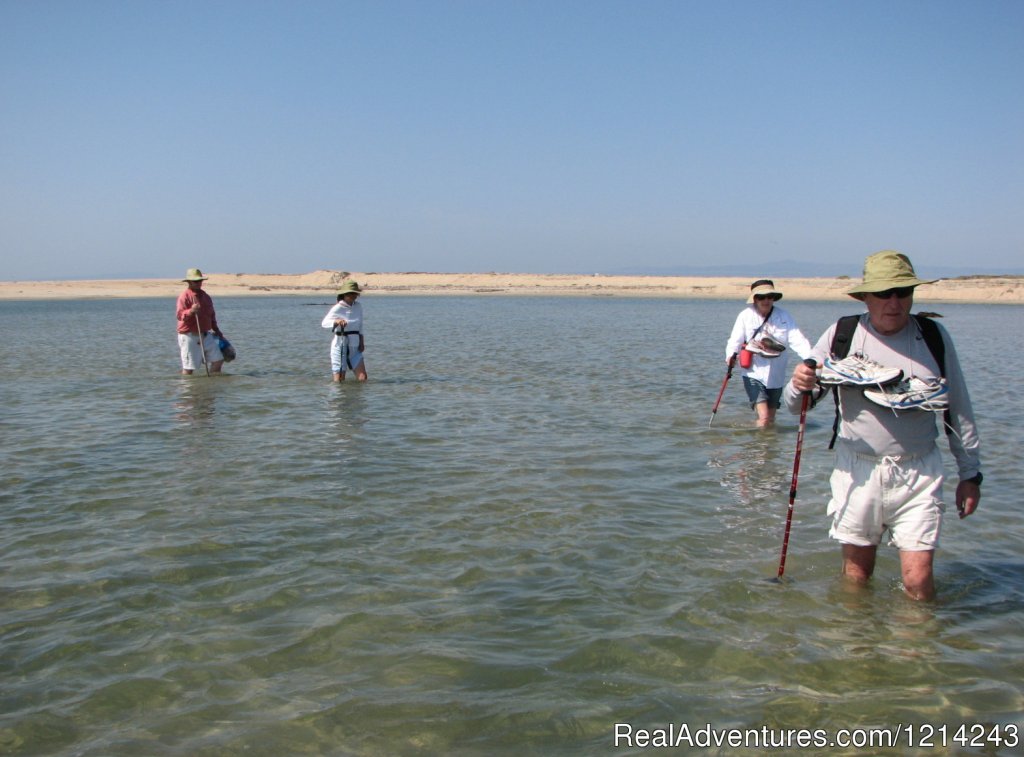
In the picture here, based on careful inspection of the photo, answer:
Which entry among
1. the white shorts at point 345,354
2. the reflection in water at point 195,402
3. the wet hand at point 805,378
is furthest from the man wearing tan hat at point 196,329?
the wet hand at point 805,378

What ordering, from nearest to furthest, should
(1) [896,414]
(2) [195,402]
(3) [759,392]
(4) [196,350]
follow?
(1) [896,414]
(3) [759,392]
(2) [195,402]
(4) [196,350]

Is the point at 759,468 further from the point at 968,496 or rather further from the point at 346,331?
the point at 346,331

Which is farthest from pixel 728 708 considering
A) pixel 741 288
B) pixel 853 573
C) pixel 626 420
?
pixel 741 288

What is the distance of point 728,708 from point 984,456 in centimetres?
693

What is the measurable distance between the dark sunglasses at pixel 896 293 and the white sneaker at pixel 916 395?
48 cm

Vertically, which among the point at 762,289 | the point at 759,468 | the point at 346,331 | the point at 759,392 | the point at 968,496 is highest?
the point at 762,289

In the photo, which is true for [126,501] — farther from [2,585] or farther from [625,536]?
[625,536]

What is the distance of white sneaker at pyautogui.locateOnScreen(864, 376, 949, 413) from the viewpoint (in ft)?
14.9

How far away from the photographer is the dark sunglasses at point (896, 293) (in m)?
4.50

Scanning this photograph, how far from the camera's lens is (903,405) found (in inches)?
179

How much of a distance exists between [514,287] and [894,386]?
2821 inches

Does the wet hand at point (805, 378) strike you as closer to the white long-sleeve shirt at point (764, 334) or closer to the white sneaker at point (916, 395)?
the white sneaker at point (916, 395)

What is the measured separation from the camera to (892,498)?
15.5 ft

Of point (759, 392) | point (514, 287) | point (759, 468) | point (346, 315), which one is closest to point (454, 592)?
point (759, 468)
